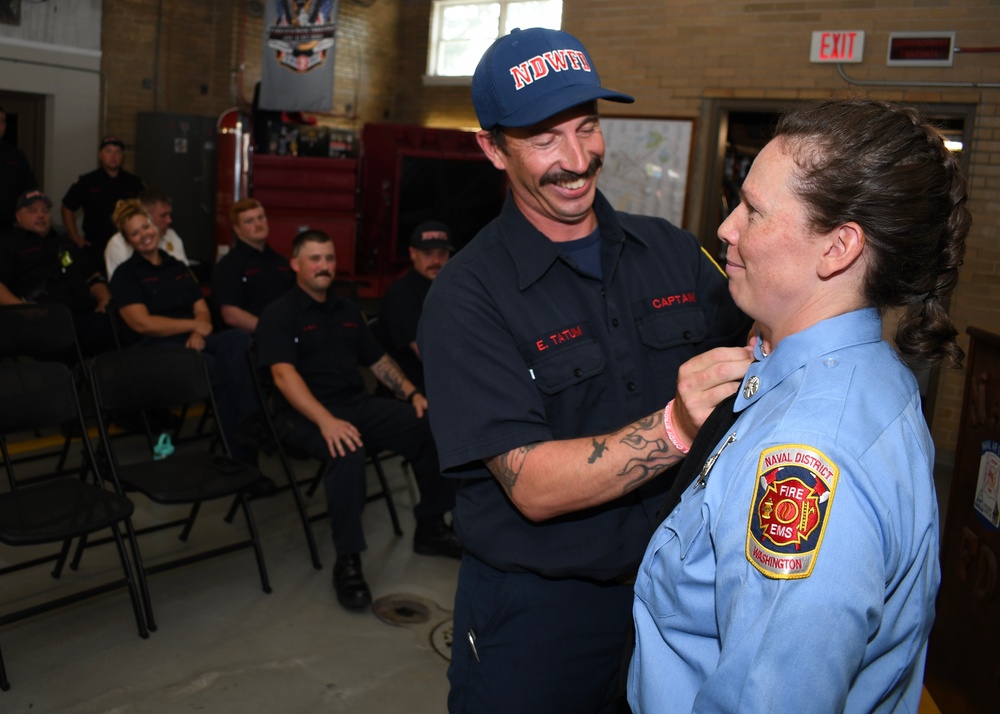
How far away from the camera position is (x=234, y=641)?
130 inches

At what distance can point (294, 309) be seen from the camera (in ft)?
14.1


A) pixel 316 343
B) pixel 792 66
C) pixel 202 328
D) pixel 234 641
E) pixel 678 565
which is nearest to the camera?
pixel 678 565

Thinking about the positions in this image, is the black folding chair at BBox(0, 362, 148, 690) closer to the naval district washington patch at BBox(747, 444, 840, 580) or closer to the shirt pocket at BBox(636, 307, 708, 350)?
the shirt pocket at BBox(636, 307, 708, 350)

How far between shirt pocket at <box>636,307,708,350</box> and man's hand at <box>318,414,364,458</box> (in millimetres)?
Answer: 2474

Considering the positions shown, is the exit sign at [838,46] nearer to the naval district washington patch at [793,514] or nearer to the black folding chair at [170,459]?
the black folding chair at [170,459]

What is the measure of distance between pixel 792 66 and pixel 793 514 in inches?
243

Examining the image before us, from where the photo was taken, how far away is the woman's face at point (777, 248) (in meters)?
1.09

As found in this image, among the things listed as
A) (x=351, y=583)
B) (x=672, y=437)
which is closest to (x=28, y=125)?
(x=351, y=583)

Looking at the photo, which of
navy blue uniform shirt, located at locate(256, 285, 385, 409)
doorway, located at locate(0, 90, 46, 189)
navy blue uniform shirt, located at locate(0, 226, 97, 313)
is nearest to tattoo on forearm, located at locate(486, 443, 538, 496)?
navy blue uniform shirt, located at locate(256, 285, 385, 409)

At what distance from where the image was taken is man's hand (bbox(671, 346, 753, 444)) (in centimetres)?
125

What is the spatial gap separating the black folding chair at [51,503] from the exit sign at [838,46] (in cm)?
535

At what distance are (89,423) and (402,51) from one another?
8.82 meters

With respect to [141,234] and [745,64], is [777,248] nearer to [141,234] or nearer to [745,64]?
[141,234]

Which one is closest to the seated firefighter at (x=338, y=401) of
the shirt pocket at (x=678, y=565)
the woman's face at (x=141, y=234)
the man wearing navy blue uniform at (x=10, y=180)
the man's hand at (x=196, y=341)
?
the man's hand at (x=196, y=341)
